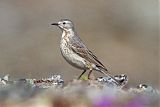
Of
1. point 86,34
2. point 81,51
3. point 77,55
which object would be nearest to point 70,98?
point 77,55

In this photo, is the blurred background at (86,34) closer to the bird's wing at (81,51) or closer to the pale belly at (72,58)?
the bird's wing at (81,51)

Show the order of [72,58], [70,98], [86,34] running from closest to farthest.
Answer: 1. [70,98]
2. [72,58]
3. [86,34]

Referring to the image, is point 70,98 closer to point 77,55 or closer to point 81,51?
point 77,55

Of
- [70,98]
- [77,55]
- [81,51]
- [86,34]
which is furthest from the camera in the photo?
[86,34]

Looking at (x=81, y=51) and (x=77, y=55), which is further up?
(x=81, y=51)

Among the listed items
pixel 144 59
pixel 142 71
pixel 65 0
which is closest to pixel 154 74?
pixel 142 71

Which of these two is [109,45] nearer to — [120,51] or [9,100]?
[120,51]
